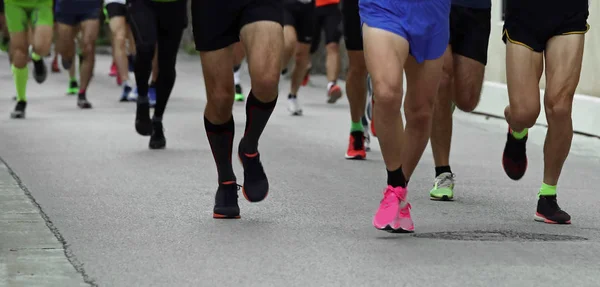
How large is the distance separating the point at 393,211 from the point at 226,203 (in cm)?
111

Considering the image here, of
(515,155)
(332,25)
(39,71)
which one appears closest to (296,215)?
(515,155)

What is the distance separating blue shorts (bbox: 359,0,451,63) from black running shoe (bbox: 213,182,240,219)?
4.13 feet

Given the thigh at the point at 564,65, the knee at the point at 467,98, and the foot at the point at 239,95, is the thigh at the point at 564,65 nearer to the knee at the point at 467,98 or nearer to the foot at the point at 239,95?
the knee at the point at 467,98

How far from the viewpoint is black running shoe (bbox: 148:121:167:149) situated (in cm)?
1154

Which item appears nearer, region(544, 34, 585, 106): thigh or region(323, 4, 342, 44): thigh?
region(544, 34, 585, 106): thigh

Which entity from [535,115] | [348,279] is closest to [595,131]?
[535,115]

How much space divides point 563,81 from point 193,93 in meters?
12.5

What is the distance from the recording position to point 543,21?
23.8ft

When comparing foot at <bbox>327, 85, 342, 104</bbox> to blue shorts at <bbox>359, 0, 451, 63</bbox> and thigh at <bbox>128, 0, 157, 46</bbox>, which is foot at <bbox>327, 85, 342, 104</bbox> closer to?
thigh at <bbox>128, 0, 157, 46</bbox>

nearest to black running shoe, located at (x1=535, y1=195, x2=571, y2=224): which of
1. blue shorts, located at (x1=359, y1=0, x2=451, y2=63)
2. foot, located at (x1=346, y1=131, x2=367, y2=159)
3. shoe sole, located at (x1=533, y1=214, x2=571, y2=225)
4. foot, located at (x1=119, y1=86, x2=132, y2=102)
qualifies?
shoe sole, located at (x1=533, y1=214, x2=571, y2=225)

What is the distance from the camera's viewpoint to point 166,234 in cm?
693

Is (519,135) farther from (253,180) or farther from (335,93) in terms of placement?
(335,93)

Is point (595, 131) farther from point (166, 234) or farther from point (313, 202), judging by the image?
point (166, 234)

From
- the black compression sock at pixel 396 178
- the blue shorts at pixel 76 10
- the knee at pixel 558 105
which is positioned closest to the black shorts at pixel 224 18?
the black compression sock at pixel 396 178
